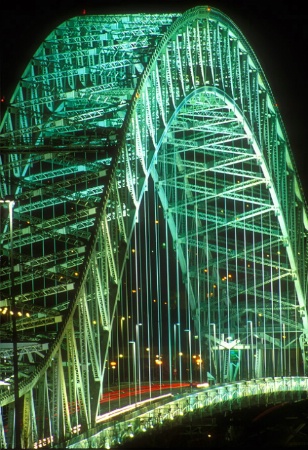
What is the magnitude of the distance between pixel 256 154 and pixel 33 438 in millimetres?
41067

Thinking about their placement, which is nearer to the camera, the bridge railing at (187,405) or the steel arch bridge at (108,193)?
the bridge railing at (187,405)

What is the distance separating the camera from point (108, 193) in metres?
61.7

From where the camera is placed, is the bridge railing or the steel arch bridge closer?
the bridge railing

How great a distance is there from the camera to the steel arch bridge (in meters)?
59.5

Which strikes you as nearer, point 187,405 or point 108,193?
point 108,193

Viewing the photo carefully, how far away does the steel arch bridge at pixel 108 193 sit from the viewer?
195 ft

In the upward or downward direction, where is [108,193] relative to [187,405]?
upward

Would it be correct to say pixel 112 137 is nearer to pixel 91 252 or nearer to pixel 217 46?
pixel 91 252

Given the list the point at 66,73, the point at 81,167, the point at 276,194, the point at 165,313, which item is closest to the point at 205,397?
the point at 81,167

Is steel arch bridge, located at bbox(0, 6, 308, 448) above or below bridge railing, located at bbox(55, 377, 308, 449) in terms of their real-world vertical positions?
above

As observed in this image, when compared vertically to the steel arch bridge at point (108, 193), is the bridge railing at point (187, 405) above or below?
below

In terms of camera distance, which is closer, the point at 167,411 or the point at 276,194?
the point at 167,411

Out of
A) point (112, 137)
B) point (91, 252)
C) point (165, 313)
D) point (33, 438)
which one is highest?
point (112, 137)

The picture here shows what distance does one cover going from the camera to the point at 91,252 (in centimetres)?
6006
